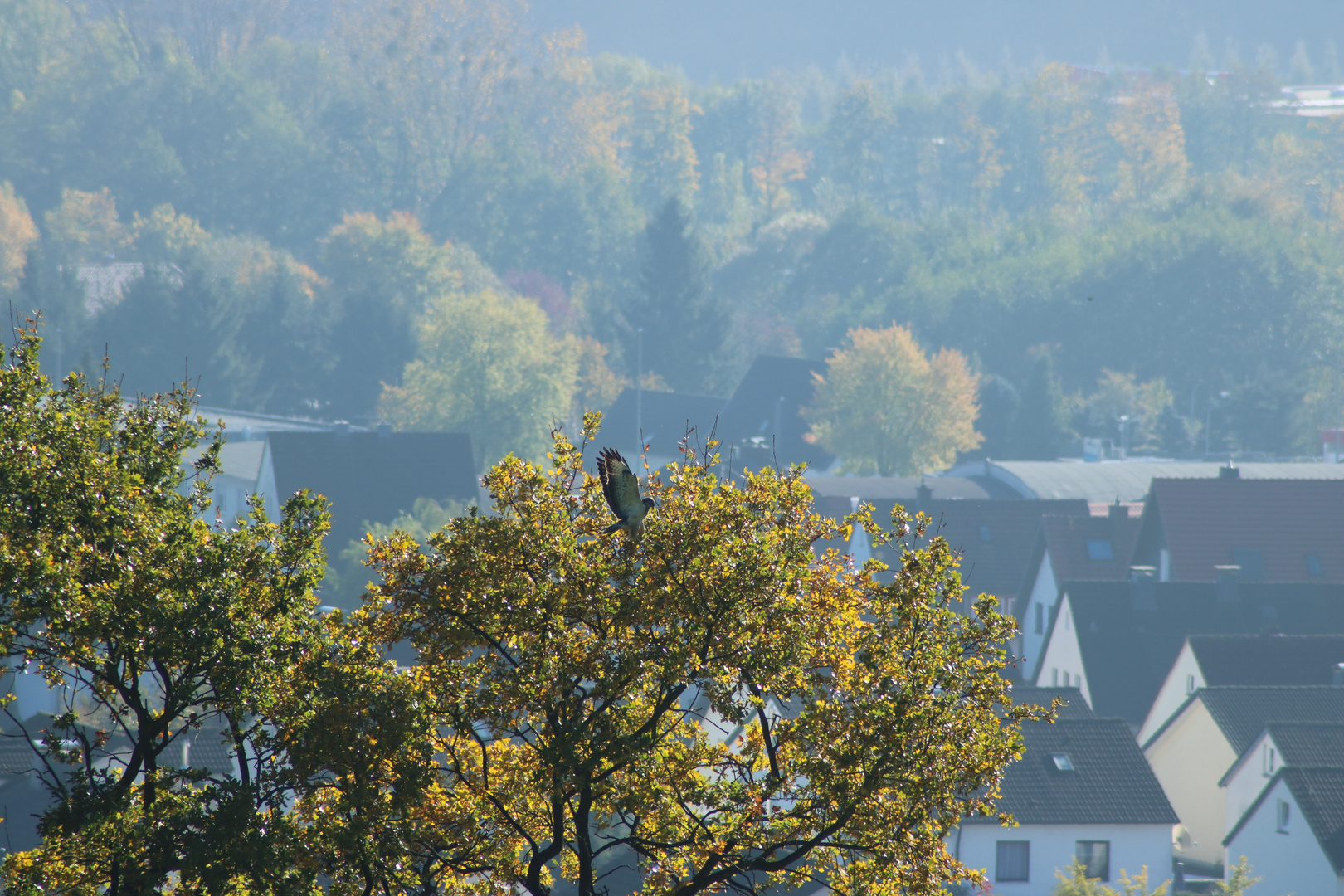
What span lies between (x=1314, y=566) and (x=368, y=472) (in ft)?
125

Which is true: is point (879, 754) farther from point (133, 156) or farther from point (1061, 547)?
point (133, 156)

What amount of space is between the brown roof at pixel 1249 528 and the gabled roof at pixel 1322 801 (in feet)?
78.0

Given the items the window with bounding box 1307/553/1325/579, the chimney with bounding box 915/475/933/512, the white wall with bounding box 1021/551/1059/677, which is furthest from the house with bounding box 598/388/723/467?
the window with bounding box 1307/553/1325/579

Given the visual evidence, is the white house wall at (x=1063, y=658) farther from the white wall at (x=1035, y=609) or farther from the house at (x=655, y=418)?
the house at (x=655, y=418)

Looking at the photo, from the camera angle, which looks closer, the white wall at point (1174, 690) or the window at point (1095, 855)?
the window at point (1095, 855)

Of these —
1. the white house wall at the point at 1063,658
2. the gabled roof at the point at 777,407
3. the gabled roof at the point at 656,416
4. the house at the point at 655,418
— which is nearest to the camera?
the white house wall at the point at 1063,658

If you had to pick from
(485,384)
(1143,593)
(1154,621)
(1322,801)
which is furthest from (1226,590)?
(485,384)

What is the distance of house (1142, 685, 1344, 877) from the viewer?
122 feet

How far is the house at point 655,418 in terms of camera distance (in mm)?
103812

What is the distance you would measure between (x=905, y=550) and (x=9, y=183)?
14528cm

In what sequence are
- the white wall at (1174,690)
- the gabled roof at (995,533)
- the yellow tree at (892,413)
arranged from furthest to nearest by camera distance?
1. the yellow tree at (892,413)
2. the gabled roof at (995,533)
3. the white wall at (1174,690)

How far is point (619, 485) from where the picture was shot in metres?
10.2

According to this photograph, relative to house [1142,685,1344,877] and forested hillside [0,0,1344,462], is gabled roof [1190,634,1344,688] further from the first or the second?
forested hillside [0,0,1344,462]

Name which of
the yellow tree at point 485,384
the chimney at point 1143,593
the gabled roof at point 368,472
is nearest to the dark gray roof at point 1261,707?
the chimney at point 1143,593
